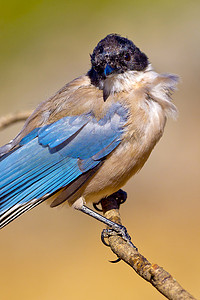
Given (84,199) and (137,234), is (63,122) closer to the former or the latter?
(84,199)

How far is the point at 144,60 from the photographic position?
172 inches

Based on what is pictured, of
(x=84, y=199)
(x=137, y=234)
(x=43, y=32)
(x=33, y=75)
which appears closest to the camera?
(x=84, y=199)

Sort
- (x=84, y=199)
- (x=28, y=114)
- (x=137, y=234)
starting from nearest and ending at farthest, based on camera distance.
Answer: (x=84, y=199) → (x=28, y=114) → (x=137, y=234)

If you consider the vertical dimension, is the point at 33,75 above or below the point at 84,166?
above

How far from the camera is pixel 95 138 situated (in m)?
4.20

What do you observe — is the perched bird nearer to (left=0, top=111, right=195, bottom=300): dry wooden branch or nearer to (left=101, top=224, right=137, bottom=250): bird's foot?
(left=0, top=111, right=195, bottom=300): dry wooden branch

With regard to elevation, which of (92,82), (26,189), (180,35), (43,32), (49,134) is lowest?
(26,189)

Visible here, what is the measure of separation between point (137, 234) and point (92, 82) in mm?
3337

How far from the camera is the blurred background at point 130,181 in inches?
259

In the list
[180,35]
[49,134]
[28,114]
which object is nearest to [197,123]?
[180,35]

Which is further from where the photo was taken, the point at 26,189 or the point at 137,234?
the point at 137,234

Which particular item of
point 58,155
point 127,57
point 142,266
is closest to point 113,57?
point 127,57

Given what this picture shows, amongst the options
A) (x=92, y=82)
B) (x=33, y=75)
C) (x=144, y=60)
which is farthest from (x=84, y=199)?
(x=33, y=75)

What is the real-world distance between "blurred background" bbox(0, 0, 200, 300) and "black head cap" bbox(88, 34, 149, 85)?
884mm
